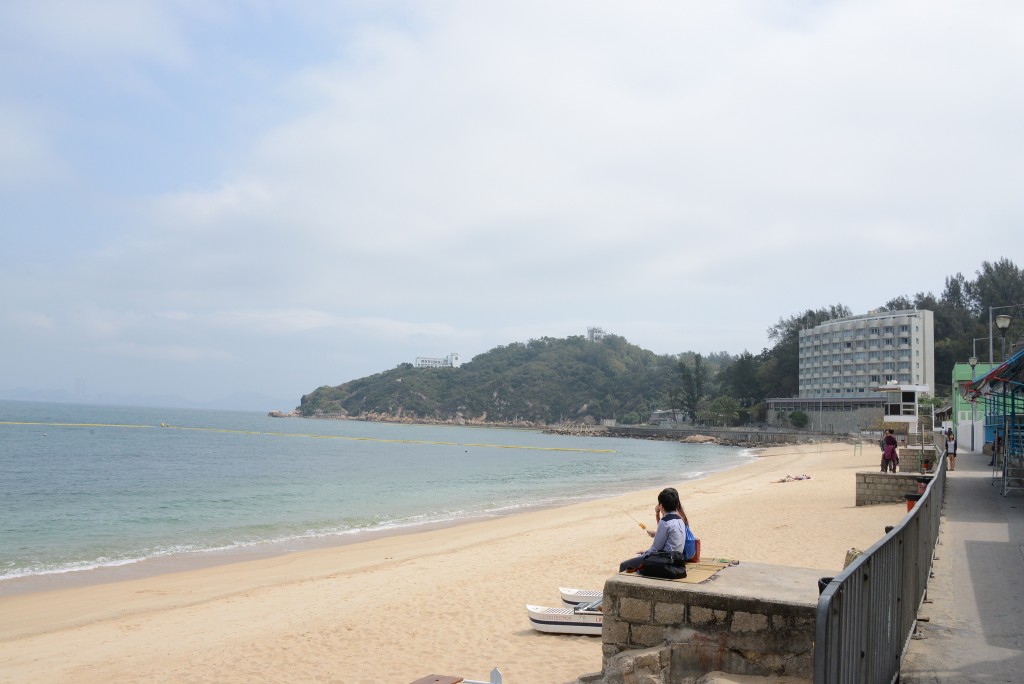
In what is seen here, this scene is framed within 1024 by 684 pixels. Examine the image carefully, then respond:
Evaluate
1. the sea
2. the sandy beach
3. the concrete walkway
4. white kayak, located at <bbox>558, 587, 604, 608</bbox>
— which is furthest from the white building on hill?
white kayak, located at <bbox>558, 587, 604, 608</bbox>

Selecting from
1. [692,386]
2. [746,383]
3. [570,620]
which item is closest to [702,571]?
[570,620]

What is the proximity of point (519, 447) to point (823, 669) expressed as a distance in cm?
8626

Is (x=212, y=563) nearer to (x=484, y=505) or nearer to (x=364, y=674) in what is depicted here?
(x=364, y=674)

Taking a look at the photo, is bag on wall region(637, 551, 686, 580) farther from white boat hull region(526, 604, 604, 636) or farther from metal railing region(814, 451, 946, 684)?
white boat hull region(526, 604, 604, 636)

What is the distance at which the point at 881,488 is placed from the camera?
1792cm

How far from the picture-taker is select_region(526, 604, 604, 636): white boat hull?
27.7 ft

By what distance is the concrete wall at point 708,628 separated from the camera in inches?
189

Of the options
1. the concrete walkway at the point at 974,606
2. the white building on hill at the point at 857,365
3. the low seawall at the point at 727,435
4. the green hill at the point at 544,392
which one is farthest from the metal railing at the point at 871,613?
the green hill at the point at 544,392

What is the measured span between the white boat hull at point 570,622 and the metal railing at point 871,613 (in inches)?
131

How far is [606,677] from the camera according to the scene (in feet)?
17.5

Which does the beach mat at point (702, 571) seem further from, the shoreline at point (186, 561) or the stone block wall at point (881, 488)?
the shoreline at point (186, 561)

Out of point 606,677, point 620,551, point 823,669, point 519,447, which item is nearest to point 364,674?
point 606,677

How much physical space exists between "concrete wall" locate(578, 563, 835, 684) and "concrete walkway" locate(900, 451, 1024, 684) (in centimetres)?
90

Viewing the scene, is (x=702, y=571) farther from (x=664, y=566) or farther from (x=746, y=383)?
(x=746, y=383)
